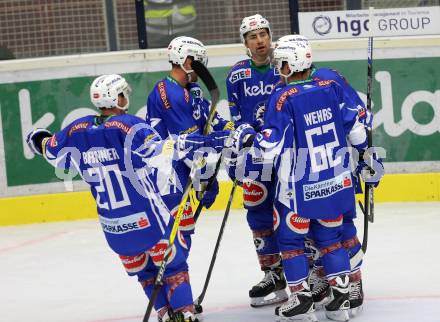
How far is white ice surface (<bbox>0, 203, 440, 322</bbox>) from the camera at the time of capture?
589 centimetres

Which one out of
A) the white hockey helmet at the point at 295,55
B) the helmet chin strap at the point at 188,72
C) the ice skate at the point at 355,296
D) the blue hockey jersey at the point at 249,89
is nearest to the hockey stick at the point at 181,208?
the helmet chin strap at the point at 188,72

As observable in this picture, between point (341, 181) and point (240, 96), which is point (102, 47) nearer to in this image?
point (240, 96)

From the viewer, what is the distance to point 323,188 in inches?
210

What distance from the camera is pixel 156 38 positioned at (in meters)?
9.31

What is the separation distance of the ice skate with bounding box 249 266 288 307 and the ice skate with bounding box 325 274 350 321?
0.56m

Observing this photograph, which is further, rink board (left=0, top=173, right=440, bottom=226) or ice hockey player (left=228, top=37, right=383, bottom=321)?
rink board (left=0, top=173, right=440, bottom=226)

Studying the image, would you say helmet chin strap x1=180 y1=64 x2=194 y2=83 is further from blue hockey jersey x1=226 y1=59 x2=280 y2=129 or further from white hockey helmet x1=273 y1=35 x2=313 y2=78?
white hockey helmet x1=273 y1=35 x2=313 y2=78

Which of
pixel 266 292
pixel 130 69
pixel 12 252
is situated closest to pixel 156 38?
pixel 130 69

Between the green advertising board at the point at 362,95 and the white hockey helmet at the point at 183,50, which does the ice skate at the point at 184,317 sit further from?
the green advertising board at the point at 362,95

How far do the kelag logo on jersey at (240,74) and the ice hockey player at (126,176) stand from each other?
2.98ft

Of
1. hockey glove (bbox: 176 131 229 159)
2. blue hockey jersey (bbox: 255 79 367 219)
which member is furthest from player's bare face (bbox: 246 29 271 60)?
hockey glove (bbox: 176 131 229 159)

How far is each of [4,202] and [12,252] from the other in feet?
3.98

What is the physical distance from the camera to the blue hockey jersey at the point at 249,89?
610cm

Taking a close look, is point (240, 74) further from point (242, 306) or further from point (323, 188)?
point (242, 306)
